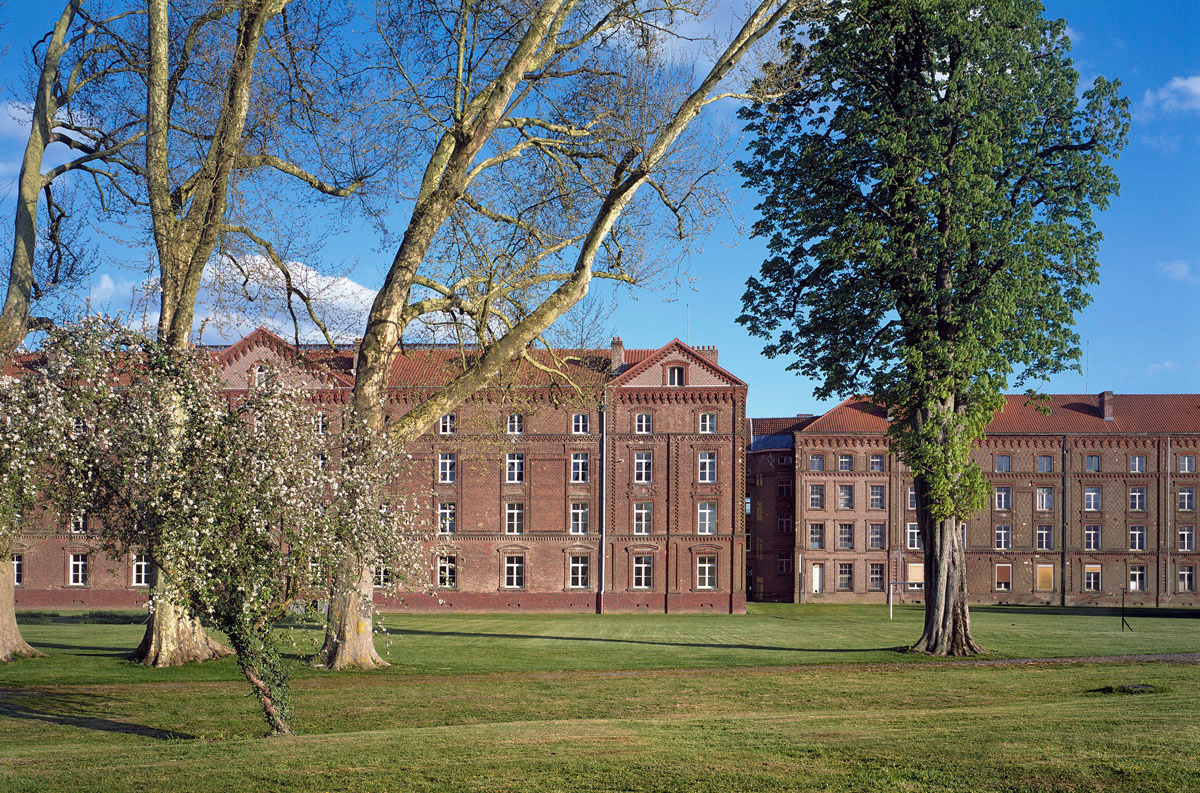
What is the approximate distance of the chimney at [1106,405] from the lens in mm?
70312

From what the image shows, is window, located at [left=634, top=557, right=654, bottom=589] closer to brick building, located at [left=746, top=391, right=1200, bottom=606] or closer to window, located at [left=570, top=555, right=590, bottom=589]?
window, located at [left=570, top=555, right=590, bottom=589]

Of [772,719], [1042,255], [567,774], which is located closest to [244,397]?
[567,774]

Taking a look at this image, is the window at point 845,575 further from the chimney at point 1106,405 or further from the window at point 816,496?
Answer: the chimney at point 1106,405

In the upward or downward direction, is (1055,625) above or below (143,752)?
below

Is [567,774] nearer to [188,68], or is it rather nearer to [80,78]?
[188,68]

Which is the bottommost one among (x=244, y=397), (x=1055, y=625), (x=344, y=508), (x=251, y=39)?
(x=1055, y=625)

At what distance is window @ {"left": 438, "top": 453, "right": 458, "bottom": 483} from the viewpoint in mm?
57344

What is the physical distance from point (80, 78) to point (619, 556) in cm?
3915

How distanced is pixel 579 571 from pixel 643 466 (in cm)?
687

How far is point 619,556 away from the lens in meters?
56.6

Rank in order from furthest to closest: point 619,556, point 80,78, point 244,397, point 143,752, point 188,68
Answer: point 619,556 < point 80,78 < point 188,68 < point 244,397 < point 143,752

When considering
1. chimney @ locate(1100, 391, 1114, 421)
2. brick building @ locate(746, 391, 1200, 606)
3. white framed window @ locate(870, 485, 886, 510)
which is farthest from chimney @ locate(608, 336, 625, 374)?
chimney @ locate(1100, 391, 1114, 421)

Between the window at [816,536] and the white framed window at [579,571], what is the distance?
65.7 feet

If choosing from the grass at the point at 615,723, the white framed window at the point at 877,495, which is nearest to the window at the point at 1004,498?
the white framed window at the point at 877,495
